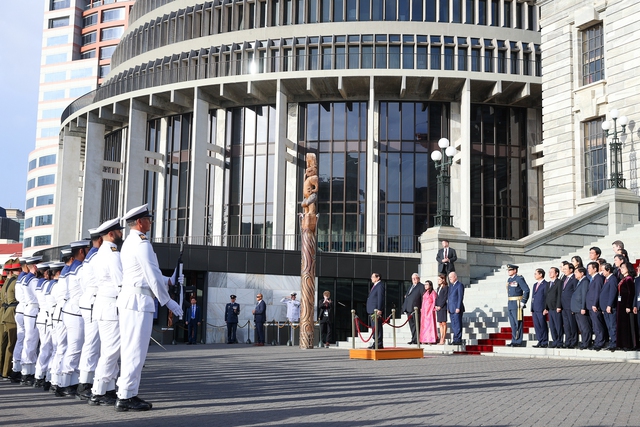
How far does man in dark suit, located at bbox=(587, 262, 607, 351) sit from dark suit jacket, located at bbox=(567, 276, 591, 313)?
0.18 metres

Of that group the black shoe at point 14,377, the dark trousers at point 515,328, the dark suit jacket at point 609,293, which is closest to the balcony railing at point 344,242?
the dark trousers at point 515,328

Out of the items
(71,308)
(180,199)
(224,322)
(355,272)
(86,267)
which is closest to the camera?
(86,267)

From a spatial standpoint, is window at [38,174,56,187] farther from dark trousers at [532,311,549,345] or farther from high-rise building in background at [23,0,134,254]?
dark trousers at [532,311,549,345]

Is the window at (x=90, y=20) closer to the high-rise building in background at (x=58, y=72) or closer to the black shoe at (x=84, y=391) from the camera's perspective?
the high-rise building in background at (x=58, y=72)

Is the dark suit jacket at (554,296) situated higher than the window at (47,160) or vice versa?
the window at (47,160)

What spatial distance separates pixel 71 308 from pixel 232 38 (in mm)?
37165

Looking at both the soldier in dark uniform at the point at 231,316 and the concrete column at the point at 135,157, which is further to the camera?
the concrete column at the point at 135,157

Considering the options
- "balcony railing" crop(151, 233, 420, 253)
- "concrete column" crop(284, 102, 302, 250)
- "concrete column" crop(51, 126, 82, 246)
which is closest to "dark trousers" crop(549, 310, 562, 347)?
"balcony railing" crop(151, 233, 420, 253)

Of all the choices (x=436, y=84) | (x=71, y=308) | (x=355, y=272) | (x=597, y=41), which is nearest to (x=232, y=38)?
(x=436, y=84)

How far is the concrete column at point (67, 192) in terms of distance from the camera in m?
53.7

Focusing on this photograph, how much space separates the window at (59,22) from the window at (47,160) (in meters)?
15.3

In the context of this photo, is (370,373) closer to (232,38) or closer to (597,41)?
(597,41)

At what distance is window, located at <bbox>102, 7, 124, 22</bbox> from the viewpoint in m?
87.0

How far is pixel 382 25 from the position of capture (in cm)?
4372
